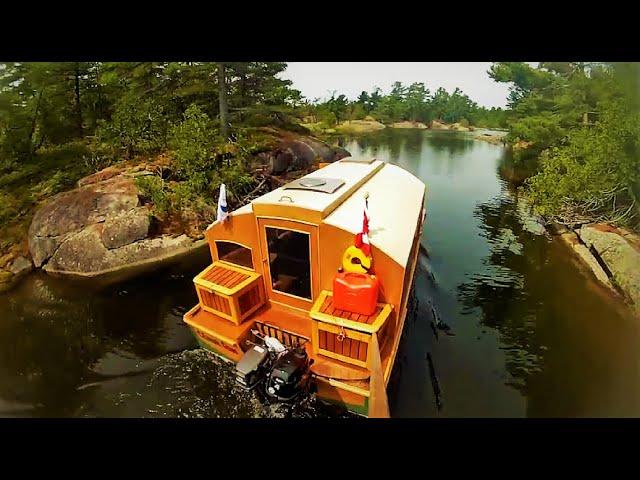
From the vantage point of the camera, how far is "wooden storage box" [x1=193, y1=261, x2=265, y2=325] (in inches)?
192

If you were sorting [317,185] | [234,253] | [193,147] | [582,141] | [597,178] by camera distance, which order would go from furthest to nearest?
[193,147] → [582,141] → [597,178] → [234,253] → [317,185]

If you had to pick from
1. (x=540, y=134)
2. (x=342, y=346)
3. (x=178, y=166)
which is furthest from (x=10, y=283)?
(x=540, y=134)

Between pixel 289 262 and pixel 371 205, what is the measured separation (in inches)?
59.5

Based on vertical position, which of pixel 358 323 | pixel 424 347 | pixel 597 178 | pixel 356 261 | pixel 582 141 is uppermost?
pixel 582 141

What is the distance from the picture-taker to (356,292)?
4.18 m

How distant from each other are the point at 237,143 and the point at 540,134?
9326 mm

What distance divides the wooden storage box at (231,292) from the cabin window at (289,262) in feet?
0.95

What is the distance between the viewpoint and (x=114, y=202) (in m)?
9.30

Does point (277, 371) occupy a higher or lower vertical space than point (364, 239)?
lower

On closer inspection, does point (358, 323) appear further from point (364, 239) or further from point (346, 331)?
point (364, 239)

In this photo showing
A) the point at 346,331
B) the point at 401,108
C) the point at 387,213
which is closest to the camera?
the point at 346,331

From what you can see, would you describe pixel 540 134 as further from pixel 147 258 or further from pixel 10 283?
pixel 10 283

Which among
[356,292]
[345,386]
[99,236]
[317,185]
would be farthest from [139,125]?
[345,386]

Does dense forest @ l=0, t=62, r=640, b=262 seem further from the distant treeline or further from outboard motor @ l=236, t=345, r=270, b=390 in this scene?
the distant treeline
